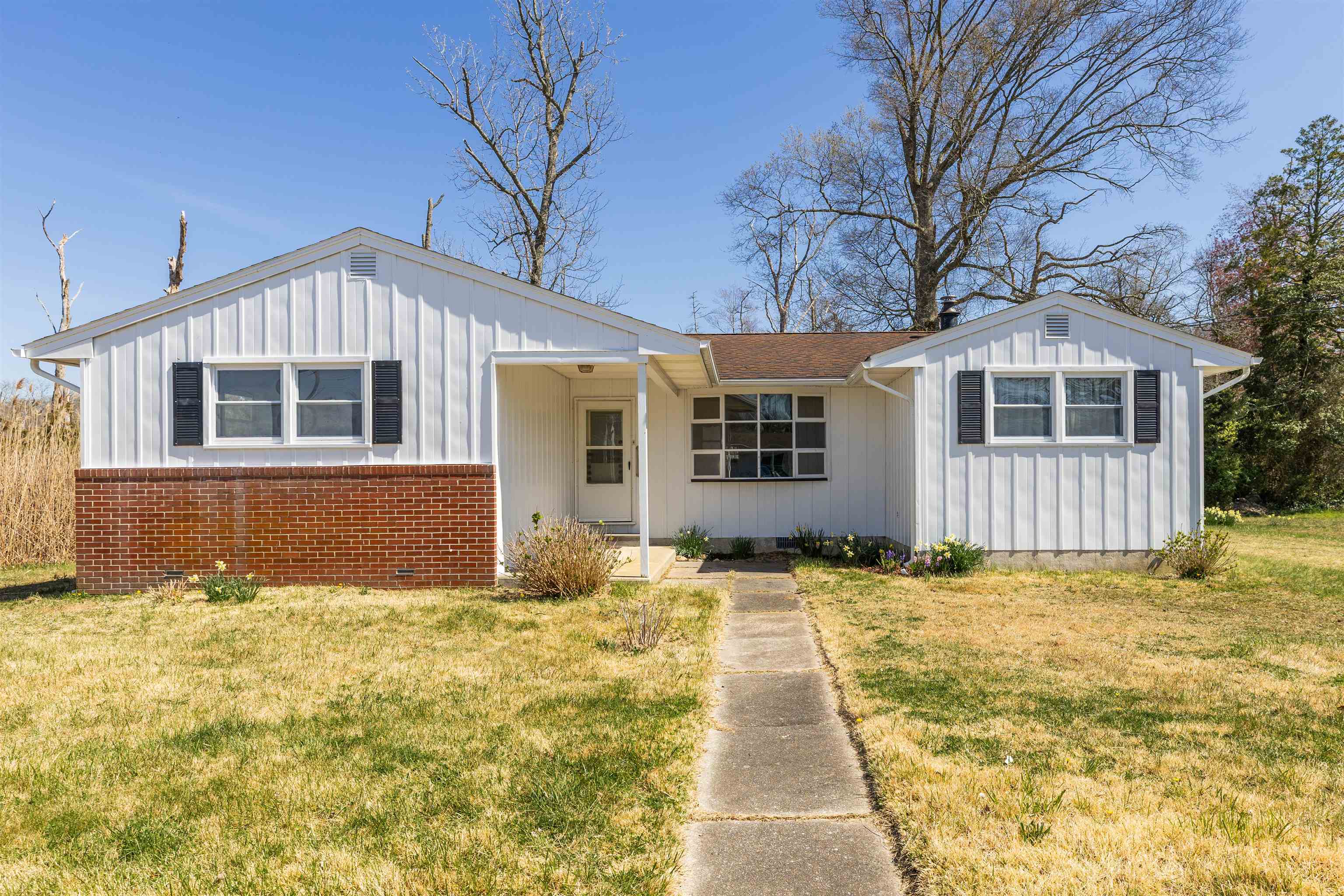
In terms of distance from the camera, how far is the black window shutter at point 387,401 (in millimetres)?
9164

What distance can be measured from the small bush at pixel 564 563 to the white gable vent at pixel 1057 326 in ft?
20.7

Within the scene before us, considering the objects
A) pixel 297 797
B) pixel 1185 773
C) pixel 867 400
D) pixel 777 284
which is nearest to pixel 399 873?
pixel 297 797

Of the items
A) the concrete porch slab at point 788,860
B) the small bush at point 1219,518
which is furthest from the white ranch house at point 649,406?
the small bush at point 1219,518

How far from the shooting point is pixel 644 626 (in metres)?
6.29

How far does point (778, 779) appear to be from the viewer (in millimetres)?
3787

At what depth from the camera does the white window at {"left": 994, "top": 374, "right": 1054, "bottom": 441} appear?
34.1 ft

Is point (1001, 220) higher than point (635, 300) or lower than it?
higher

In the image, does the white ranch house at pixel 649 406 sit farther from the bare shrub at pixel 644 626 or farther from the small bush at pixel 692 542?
the bare shrub at pixel 644 626

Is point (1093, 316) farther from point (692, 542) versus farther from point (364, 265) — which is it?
point (364, 265)

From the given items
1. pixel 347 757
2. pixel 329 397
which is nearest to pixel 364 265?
pixel 329 397

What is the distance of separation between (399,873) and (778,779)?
176 cm

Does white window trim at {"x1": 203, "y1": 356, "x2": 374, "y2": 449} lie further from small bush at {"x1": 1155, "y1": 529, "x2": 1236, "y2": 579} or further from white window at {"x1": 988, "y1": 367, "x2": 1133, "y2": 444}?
small bush at {"x1": 1155, "y1": 529, "x2": 1236, "y2": 579}

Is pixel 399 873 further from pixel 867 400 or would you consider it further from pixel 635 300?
pixel 635 300

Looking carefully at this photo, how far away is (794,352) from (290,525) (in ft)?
28.0
